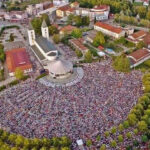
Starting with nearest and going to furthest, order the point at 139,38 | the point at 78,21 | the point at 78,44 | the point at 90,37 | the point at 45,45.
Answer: the point at 45,45 → the point at 78,44 → the point at 139,38 → the point at 90,37 → the point at 78,21

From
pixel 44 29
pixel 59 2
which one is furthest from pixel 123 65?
pixel 59 2

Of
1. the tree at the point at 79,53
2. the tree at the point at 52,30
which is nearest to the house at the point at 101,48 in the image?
the tree at the point at 79,53

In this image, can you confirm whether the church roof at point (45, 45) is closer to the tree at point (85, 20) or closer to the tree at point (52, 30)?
the tree at point (52, 30)

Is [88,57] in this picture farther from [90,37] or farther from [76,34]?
[76,34]

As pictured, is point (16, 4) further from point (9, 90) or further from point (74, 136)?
point (74, 136)

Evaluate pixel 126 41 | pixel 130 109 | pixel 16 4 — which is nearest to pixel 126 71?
pixel 130 109

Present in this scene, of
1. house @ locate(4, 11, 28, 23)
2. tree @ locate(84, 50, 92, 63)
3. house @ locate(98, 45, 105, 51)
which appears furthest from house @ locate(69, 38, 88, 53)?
house @ locate(4, 11, 28, 23)
